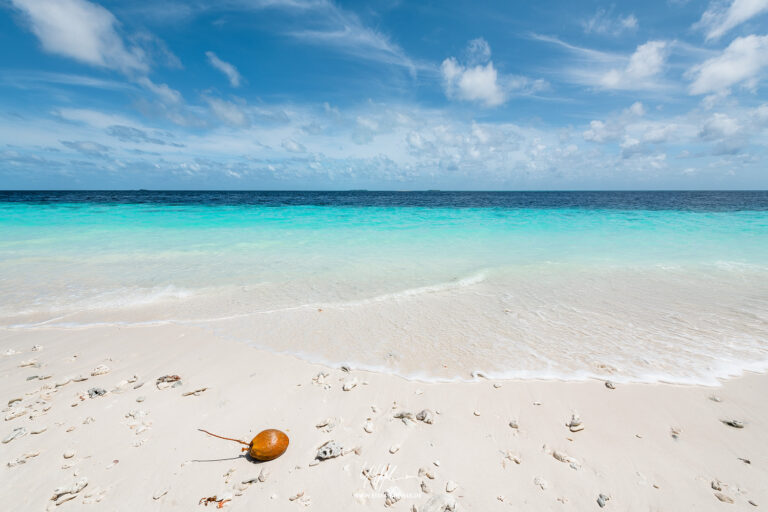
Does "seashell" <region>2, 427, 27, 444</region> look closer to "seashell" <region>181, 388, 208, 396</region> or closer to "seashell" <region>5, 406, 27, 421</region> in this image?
"seashell" <region>5, 406, 27, 421</region>

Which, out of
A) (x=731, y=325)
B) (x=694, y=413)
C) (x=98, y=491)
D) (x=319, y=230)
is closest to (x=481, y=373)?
(x=694, y=413)

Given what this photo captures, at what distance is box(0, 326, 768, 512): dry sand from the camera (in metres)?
2.48

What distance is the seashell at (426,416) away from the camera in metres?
3.22

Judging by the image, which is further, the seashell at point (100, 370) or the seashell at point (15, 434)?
the seashell at point (100, 370)

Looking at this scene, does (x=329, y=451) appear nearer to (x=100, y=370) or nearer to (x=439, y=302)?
(x=100, y=370)

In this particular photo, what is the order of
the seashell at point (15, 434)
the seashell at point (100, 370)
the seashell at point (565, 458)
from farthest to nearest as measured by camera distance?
the seashell at point (100, 370) < the seashell at point (15, 434) < the seashell at point (565, 458)

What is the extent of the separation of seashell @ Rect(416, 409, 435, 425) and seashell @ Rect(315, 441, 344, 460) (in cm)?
86

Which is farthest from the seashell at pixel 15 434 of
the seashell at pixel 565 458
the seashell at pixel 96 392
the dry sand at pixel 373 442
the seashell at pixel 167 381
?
the seashell at pixel 565 458

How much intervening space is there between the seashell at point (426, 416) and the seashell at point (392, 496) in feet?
2.59

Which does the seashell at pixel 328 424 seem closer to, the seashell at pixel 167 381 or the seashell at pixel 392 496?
the seashell at pixel 392 496

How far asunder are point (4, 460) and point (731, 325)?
9.63 metres

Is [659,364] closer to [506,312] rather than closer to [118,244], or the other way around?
[506,312]

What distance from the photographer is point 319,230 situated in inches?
708

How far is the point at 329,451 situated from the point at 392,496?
0.67 metres
